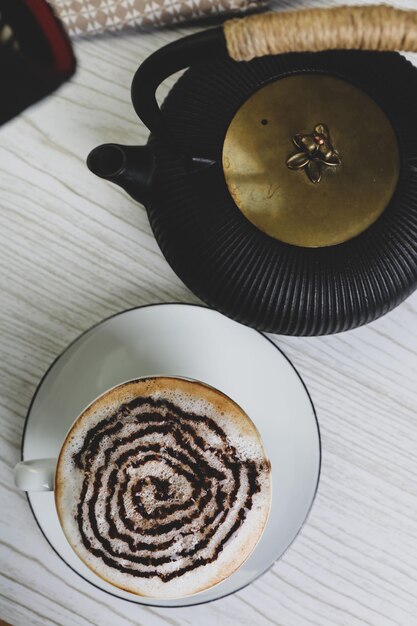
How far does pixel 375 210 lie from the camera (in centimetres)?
59

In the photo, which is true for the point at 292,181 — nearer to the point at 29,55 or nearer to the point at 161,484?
the point at 161,484

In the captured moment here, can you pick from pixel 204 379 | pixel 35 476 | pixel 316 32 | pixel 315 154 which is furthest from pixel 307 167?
pixel 35 476

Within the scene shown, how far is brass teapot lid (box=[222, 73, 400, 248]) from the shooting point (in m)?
0.59

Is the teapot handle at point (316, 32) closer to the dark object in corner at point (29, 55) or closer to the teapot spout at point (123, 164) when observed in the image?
the teapot spout at point (123, 164)

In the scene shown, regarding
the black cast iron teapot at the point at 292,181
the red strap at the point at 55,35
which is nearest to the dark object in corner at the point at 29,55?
the red strap at the point at 55,35

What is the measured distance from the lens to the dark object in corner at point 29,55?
0.74 metres

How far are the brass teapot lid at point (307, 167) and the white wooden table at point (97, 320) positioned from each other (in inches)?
7.1

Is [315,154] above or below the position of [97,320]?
above

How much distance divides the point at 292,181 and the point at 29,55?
0.43 m

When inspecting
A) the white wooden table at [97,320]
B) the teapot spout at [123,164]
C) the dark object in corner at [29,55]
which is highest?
the dark object in corner at [29,55]

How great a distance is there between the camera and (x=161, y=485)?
0.60 m

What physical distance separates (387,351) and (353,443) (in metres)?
0.11

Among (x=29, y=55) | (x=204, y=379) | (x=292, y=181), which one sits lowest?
(x=204, y=379)

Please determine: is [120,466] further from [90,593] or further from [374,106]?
[374,106]
